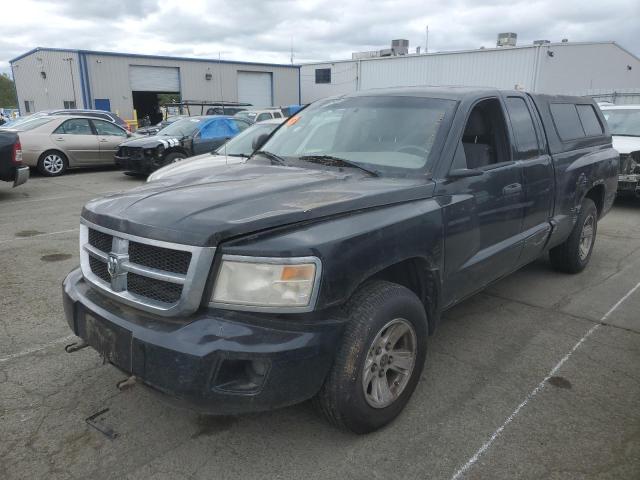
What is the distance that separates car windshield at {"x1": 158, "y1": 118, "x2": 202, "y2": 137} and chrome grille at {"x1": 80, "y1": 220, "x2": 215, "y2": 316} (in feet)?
34.3

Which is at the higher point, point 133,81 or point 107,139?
point 133,81

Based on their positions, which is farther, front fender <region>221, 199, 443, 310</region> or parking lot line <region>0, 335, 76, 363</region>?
parking lot line <region>0, 335, 76, 363</region>

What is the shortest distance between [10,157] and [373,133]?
808 centimetres

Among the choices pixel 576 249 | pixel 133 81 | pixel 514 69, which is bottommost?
pixel 576 249

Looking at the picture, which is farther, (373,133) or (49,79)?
(49,79)

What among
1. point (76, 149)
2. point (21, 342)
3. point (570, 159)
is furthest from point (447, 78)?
point (21, 342)

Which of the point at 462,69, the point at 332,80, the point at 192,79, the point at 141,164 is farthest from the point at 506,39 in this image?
the point at 141,164

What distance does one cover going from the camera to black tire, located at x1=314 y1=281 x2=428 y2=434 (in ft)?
8.09

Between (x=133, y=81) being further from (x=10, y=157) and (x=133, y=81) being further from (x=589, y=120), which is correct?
(x=589, y=120)

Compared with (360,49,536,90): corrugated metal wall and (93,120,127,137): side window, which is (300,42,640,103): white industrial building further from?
(93,120,127,137): side window

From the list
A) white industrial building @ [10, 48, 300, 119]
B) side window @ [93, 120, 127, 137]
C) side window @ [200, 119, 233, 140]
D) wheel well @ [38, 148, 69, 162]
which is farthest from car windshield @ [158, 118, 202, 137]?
white industrial building @ [10, 48, 300, 119]

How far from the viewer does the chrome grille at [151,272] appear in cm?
229

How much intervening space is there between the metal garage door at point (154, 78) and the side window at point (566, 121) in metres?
37.2

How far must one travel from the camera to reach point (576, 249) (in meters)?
5.37
